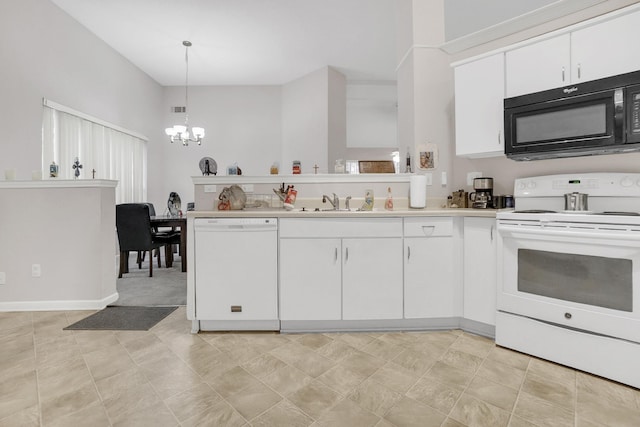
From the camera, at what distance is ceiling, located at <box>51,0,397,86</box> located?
394 centimetres

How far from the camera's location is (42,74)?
3633mm

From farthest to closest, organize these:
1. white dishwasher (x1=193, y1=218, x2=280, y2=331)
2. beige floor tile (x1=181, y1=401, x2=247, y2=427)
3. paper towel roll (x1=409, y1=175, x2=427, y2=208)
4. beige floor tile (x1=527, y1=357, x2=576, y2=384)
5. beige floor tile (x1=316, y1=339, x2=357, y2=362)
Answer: paper towel roll (x1=409, y1=175, x2=427, y2=208) → white dishwasher (x1=193, y1=218, x2=280, y2=331) → beige floor tile (x1=316, y1=339, x2=357, y2=362) → beige floor tile (x1=527, y1=357, x2=576, y2=384) → beige floor tile (x1=181, y1=401, x2=247, y2=427)

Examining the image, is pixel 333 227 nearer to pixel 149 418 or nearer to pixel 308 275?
pixel 308 275

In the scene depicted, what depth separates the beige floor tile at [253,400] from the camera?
59.1 inches

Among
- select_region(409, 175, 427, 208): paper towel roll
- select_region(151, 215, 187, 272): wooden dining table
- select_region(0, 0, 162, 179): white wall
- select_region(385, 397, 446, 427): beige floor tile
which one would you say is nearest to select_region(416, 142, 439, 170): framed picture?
select_region(409, 175, 427, 208): paper towel roll

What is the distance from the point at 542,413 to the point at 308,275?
4.96 ft

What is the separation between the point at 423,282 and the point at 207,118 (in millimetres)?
5816

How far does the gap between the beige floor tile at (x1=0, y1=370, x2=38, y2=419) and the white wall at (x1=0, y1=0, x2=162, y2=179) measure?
2422 millimetres

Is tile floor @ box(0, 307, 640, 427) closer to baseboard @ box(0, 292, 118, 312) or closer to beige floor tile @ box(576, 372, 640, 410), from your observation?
beige floor tile @ box(576, 372, 640, 410)

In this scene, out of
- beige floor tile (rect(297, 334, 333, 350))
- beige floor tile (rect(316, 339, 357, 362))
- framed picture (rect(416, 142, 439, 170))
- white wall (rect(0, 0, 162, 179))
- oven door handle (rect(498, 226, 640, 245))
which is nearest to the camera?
oven door handle (rect(498, 226, 640, 245))

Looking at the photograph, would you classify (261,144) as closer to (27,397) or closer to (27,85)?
(27,85)

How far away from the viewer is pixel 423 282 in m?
2.37

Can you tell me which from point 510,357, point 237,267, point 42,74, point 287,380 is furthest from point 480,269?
point 42,74

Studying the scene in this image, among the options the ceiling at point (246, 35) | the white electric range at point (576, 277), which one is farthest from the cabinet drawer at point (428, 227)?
the ceiling at point (246, 35)
